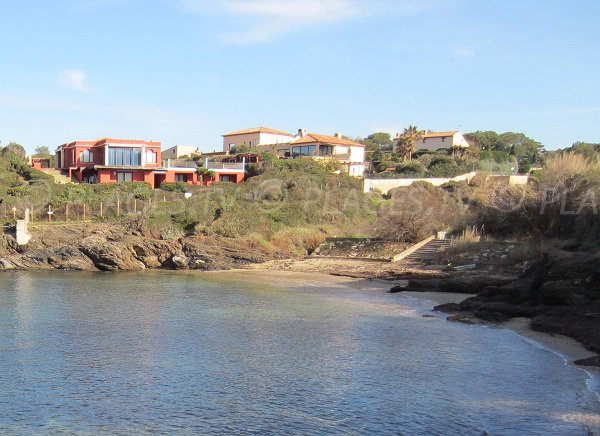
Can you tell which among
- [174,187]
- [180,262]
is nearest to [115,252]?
[180,262]

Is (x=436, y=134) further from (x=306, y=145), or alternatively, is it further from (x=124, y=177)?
→ (x=124, y=177)

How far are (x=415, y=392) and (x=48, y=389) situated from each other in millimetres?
9285

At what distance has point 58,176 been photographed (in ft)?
221

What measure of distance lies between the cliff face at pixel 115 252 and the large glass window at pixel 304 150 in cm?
4488

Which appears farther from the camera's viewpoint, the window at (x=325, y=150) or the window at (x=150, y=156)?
the window at (x=325, y=150)

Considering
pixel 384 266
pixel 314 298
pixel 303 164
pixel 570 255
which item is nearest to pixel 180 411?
pixel 314 298

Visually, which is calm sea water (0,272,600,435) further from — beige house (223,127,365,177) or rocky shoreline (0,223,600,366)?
beige house (223,127,365,177)

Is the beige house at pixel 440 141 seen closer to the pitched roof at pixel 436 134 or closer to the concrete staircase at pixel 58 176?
the pitched roof at pixel 436 134

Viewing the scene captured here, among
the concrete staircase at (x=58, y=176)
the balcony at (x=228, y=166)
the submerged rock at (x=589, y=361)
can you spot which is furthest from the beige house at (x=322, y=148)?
the submerged rock at (x=589, y=361)

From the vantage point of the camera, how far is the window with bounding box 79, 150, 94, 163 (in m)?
69.2

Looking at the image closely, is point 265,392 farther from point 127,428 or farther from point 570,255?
point 570,255

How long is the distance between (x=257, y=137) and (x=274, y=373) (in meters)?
87.9

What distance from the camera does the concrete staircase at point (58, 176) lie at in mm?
64831

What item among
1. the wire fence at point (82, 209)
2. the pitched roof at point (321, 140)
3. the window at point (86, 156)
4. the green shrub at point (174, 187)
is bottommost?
the wire fence at point (82, 209)
